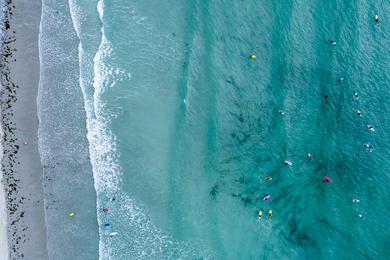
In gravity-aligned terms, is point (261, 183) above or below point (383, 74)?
below

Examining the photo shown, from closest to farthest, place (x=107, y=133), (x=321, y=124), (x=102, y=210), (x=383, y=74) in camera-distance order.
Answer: (x=102, y=210) → (x=107, y=133) → (x=321, y=124) → (x=383, y=74)

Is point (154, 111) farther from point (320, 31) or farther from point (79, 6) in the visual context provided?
point (320, 31)

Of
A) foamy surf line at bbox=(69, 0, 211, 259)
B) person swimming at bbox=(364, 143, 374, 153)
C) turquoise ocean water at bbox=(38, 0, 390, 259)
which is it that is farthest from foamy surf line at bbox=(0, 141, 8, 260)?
person swimming at bbox=(364, 143, 374, 153)

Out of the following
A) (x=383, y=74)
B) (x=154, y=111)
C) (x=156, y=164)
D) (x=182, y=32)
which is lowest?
(x=156, y=164)

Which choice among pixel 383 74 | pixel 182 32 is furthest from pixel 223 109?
pixel 383 74

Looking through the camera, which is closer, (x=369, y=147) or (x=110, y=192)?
(x=110, y=192)

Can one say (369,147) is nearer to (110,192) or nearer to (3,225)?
(110,192)

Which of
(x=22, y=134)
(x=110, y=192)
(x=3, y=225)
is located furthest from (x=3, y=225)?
(x=110, y=192)

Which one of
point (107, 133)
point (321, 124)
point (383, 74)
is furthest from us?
point (383, 74)
